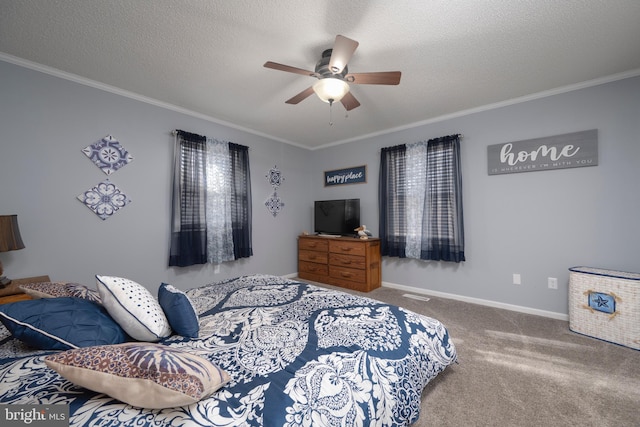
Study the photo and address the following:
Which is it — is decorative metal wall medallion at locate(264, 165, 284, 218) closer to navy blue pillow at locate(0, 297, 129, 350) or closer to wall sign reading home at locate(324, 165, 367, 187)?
wall sign reading home at locate(324, 165, 367, 187)

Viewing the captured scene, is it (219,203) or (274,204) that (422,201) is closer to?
(274,204)

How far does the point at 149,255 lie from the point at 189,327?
2215mm

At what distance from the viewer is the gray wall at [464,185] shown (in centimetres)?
230

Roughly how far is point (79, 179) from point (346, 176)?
3562 mm

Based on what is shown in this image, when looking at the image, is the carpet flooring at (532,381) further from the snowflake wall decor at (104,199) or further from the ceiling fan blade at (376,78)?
the snowflake wall decor at (104,199)

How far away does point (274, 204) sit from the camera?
14.4 feet

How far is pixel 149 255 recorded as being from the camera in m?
2.99

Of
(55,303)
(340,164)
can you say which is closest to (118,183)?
(55,303)

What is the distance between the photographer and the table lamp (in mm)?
1860

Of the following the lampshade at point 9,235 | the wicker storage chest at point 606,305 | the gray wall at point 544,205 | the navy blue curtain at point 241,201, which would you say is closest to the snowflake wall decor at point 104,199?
the lampshade at point 9,235

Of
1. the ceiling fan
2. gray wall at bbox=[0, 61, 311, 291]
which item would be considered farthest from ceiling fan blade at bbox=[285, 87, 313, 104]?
gray wall at bbox=[0, 61, 311, 291]

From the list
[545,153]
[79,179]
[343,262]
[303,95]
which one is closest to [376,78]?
[303,95]

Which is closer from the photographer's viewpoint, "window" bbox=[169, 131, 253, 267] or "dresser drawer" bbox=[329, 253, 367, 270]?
"window" bbox=[169, 131, 253, 267]

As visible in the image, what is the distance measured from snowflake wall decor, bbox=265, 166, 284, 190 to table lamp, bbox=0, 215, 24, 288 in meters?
2.86
